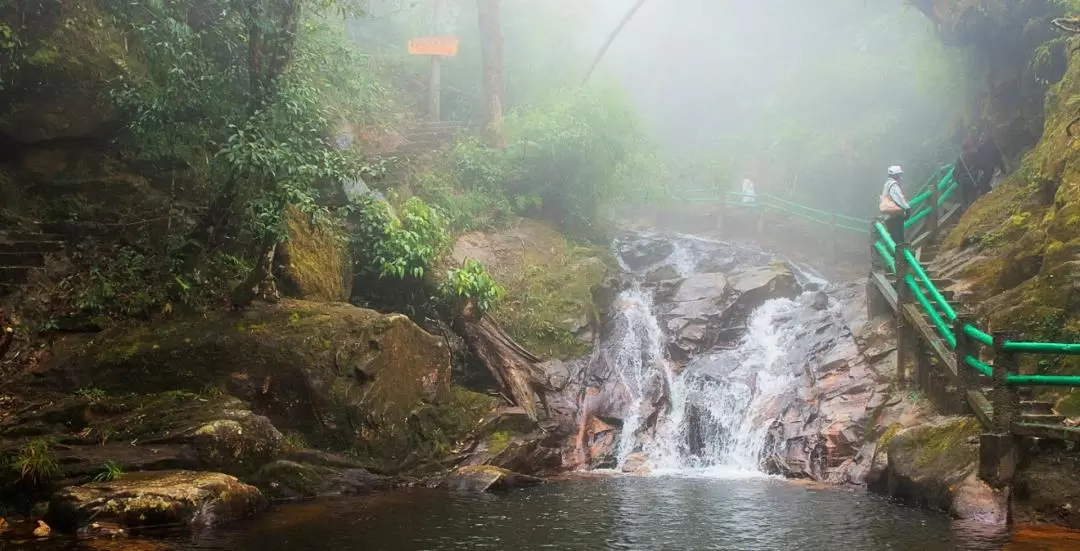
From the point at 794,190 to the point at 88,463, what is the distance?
2816 cm

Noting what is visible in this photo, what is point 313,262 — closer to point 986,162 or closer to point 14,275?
point 14,275

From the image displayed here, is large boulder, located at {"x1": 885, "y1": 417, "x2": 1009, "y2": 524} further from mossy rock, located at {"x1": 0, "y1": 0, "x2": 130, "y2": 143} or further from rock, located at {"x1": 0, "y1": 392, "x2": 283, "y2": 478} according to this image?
mossy rock, located at {"x1": 0, "y1": 0, "x2": 130, "y2": 143}

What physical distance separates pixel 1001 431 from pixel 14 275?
41.7ft

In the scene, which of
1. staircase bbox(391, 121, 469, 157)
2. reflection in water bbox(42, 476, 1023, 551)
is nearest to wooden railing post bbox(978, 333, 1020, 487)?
reflection in water bbox(42, 476, 1023, 551)

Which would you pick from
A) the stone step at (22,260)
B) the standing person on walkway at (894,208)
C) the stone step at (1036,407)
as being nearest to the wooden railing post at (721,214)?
the standing person on walkway at (894,208)

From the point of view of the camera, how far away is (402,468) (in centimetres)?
1067

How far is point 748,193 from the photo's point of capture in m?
29.0

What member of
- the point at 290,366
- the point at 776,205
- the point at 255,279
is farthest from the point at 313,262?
the point at 776,205

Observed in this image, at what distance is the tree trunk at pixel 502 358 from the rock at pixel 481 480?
2.58 meters

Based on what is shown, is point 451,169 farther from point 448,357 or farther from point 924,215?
point 924,215

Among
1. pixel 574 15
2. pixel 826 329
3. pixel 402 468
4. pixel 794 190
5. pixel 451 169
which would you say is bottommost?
pixel 402 468

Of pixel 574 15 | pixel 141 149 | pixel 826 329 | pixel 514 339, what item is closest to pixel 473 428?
pixel 514 339

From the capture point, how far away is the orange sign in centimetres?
2083

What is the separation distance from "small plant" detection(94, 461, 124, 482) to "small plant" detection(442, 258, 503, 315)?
6.37m
